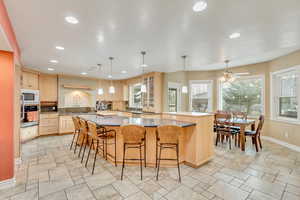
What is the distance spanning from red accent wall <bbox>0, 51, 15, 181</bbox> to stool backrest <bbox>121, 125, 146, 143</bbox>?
6.12ft

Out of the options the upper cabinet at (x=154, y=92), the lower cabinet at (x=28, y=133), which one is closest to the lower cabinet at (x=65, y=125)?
the lower cabinet at (x=28, y=133)

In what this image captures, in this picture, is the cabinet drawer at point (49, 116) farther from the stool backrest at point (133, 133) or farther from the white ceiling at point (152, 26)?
the stool backrest at point (133, 133)

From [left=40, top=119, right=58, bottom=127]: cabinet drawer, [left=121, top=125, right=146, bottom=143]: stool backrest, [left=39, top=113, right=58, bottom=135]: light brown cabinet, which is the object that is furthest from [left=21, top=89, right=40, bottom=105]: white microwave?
[left=121, top=125, right=146, bottom=143]: stool backrest

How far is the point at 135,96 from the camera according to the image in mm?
7387

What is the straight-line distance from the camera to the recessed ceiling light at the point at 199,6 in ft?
5.52

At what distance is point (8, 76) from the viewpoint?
7.74 feet

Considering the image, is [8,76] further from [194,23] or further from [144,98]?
[144,98]

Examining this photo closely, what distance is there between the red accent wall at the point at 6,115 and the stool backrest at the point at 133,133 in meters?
1.87

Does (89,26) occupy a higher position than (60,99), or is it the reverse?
(89,26)

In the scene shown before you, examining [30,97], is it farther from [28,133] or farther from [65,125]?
[65,125]

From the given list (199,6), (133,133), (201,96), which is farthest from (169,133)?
(201,96)

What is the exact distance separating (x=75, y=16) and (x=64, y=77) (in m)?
5.01

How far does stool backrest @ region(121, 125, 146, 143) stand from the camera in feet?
8.11

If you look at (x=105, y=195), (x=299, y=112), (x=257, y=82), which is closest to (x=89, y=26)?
(x=105, y=195)
